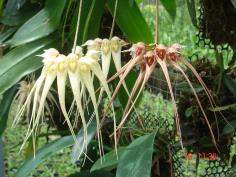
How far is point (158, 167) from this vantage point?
784mm

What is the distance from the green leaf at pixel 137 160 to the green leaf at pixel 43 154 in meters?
→ 0.16

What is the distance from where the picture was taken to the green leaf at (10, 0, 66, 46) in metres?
0.61

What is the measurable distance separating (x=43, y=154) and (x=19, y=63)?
0.56ft

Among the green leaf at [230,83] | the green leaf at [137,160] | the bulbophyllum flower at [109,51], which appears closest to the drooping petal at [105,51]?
the bulbophyllum flower at [109,51]

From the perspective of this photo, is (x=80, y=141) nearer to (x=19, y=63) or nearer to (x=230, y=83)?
(x=19, y=63)

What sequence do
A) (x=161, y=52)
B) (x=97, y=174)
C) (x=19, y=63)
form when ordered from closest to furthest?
(x=161, y=52), (x=19, y=63), (x=97, y=174)

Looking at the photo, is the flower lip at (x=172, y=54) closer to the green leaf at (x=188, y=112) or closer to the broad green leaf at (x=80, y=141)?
the broad green leaf at (x=80, y=141)

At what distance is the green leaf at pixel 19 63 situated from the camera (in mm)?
596

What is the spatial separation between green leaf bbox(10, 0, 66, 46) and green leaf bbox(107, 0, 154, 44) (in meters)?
0.09

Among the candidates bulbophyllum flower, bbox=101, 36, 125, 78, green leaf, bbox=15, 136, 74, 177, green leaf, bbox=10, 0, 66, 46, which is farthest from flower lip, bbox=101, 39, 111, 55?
green leaf, bbox=15, 136, 74, 177

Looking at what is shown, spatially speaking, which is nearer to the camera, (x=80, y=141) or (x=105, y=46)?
(x=105, y=46)

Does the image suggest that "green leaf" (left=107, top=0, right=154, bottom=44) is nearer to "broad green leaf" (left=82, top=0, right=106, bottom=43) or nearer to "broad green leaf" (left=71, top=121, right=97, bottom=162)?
"broad green leaf" (left=82, top=0, right=106, bottom=43)

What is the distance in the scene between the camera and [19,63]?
0.62 meters

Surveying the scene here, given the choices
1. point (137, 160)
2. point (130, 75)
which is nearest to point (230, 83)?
point (130, 75)
